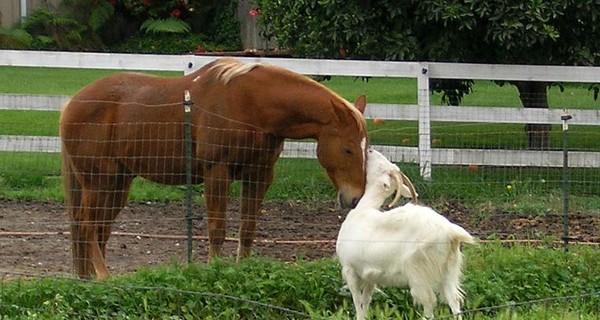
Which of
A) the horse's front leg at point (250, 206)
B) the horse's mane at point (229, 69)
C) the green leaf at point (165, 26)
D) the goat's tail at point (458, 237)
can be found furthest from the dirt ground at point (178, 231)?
the green leaf at point (165, 26)

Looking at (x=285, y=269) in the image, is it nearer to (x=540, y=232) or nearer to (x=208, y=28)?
(x=540, y=232)

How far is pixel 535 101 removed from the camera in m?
13.9

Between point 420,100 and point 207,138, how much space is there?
4.12 m

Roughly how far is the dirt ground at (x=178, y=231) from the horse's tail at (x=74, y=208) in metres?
0.20

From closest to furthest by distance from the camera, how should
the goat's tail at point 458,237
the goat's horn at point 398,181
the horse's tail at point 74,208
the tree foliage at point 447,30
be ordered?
the goat's tail at point 458,237 < the goat's horn at point 398,181 < the horse's tail at point 74,208 < the tree foliage at point 447,30

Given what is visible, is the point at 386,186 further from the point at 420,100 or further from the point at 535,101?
the point at 535,101

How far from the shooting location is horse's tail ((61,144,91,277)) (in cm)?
873

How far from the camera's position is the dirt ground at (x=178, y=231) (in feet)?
30.9

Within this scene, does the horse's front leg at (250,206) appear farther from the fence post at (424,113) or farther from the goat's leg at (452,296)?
the fence post at (424,113)

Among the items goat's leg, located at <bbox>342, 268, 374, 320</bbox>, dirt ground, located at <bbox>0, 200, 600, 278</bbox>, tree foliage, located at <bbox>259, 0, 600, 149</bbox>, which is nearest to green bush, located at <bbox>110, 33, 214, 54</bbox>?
tree foliage, located at <bbox>259, 0, 600, 149</bbox>

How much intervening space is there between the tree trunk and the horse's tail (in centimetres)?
607

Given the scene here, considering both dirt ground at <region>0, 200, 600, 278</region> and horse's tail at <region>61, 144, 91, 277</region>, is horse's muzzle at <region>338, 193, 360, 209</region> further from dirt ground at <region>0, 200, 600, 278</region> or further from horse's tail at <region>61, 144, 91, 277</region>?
horse's tail at <region>61, 144, 91, 277</region>

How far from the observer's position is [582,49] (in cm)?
1295

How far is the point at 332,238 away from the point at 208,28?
16.5 meters
